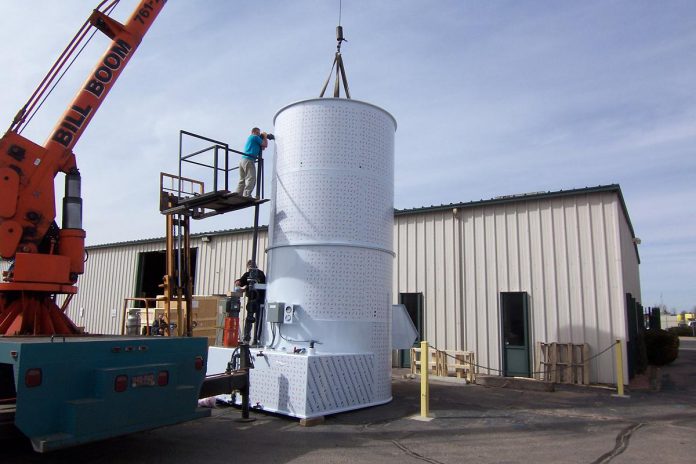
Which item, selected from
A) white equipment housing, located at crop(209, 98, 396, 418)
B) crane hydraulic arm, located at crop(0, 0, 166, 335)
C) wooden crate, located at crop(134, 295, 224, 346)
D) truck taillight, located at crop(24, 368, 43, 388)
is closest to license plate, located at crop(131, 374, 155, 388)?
truck taillight, located at crop(24, 368, 43, 388)

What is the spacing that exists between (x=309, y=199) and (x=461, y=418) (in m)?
4.55

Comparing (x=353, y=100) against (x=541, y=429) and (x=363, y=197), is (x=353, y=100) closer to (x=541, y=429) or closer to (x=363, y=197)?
(x=363, y=197)

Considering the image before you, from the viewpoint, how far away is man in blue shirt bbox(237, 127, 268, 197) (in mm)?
9773

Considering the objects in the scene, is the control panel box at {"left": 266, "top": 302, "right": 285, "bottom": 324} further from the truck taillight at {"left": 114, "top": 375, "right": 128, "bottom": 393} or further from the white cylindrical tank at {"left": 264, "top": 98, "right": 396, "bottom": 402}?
the truck taillight at {"left": 114, "top": 375, "right": 128, "bottom": 393}

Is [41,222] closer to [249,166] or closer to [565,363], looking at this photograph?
[249,166]

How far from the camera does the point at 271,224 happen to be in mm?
9820

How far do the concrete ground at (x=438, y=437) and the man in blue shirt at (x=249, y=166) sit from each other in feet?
13.1

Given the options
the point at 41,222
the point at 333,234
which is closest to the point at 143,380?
the point at 41,222

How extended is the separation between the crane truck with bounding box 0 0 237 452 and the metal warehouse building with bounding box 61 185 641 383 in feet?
Answer: 30.4

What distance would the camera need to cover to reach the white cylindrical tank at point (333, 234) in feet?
29.3

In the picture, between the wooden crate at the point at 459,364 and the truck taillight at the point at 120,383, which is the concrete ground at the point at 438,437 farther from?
the wooden crate at the point at 459,364

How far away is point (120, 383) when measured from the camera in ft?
17.9

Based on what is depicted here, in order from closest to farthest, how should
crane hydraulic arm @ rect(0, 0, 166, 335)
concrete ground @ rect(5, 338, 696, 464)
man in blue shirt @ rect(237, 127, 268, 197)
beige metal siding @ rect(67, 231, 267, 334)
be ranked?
1. concrete ground @ rect(5, 338, 696, 464)
2. crane hydraulic arm @ rect(0, 0, 166, 335)
3. man in blue shirt @ rect(237, 127, 268, 197)
4. beige metal siding @ rect(67, 231, 267, 334)

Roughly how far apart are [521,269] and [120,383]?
35.5ft
